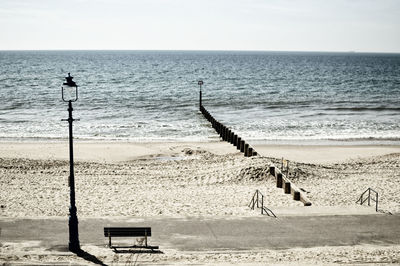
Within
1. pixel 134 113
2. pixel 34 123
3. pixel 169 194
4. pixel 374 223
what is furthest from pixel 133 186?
pixel 134 113

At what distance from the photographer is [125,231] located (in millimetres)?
12844

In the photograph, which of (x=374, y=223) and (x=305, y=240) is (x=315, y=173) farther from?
(x=305, y=240)

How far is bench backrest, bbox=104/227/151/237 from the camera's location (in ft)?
42.0

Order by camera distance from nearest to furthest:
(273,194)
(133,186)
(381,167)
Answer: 1. (273,194)
2. (133,186)
3. (381,167)

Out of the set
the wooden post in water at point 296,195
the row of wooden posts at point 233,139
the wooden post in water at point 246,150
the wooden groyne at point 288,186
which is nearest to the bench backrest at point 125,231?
the wooden groyne at point 288,186

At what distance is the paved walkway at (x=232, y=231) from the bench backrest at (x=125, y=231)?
2.33ft

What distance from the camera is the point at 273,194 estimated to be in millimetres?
18531

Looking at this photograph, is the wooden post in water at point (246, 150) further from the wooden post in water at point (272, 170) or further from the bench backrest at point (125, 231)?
the bench backrest at point (125, 231)

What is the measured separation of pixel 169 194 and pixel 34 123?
24.5m

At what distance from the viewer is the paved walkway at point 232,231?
13461mm

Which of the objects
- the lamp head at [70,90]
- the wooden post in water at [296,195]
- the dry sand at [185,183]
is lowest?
the dry sand at [185,183]

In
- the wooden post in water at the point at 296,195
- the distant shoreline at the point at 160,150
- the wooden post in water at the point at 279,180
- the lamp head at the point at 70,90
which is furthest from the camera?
the distant shoreline at the point at 160,150

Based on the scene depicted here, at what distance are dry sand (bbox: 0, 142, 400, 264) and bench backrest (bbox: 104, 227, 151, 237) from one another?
1.99 ft

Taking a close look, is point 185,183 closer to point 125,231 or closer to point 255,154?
point 255,154
